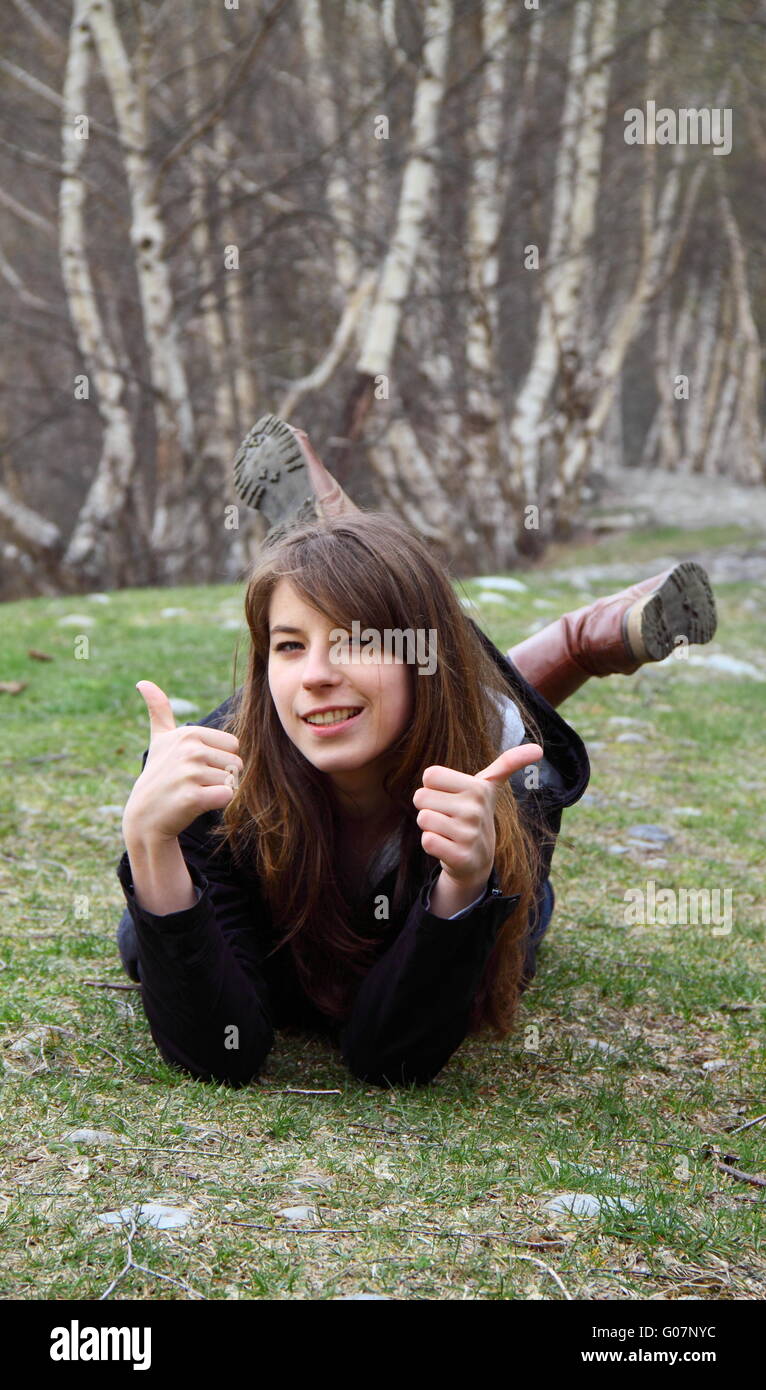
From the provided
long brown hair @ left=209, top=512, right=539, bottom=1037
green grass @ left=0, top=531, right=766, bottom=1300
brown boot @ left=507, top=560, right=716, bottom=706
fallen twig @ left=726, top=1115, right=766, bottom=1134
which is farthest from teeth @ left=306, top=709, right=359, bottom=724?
brown boot @ left=507, top=560, right=716, bottom=706

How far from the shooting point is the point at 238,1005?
279 centimetres

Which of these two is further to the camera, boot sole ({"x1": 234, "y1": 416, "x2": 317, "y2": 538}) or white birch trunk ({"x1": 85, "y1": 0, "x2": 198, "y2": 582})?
white birch trunk ({"x1": 85, "y1": 0, "x2": 198, "y2": 582})

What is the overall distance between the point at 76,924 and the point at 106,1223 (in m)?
1.90

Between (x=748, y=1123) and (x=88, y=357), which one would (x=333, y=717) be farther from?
(x=88, y=357)

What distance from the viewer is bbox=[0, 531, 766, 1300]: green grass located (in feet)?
6.86

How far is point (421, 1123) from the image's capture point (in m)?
2.73

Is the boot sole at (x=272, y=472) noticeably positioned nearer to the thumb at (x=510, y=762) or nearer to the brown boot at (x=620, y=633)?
the brown boot at (x=620, y=633)

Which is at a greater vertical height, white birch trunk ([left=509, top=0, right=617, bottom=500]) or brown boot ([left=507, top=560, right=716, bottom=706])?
white birch trunk ([left=509, top=0, right=617, bottom=500])

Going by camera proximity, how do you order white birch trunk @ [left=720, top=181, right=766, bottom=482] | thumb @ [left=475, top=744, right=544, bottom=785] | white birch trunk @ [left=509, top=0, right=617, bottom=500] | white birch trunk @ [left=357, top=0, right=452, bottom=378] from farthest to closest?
1. white birch trunk @ [left=720, top=181, right=766, bottom=482]
2. white birch trunk @ [left=509, top=0, right=617, bottom=500]
3. white birch trunk @ [left=357, top=0, right=452, bottom=378]
4. thumb @ [left=475, top=744, right=544, bottom=785]

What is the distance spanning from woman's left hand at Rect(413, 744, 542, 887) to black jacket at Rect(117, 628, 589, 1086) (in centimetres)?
18

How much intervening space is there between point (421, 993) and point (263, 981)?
1.50ft

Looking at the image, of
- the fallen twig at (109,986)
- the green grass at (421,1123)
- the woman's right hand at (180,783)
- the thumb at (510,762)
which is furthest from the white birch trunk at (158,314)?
the thumb at (510,762)

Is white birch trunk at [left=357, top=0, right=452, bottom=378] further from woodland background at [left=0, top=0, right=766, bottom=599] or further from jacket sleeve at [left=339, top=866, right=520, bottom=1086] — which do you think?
jacket sleeve at [left=339, top=866, right=520, bottom=1086]

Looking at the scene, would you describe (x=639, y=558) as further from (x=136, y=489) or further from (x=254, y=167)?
(x=254, y=167)
